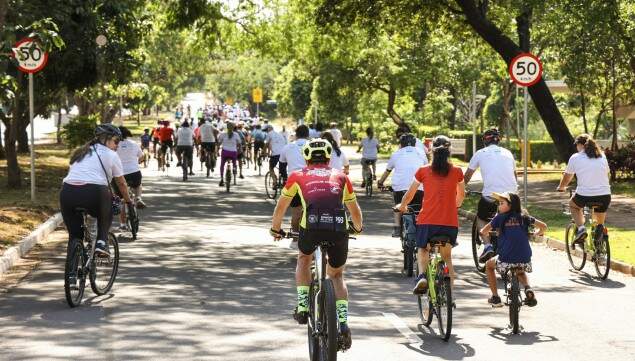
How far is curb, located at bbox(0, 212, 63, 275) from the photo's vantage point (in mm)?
14641

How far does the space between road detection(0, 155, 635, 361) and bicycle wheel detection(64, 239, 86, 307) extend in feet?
→ 0.52

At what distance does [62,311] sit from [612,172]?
24.0m

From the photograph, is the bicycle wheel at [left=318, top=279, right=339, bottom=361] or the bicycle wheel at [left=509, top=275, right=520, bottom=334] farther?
the bicycle wheel at [left=509, top=275, right=520, bottom=334]

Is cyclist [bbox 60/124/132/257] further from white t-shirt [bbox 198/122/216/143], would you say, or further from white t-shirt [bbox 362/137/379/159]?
white t-shirt [bbox 198/122/216/143]

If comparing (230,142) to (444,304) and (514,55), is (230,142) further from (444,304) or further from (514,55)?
(444,304)

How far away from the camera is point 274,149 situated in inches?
1112

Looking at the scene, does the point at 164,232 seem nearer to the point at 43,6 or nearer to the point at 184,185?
the point at 43,6

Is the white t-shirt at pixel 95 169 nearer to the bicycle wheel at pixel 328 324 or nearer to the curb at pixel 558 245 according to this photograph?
the bicycle wheel at pixel 328 324

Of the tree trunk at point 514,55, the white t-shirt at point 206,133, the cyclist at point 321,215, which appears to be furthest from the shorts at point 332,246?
the white t-shirt at point 206,133

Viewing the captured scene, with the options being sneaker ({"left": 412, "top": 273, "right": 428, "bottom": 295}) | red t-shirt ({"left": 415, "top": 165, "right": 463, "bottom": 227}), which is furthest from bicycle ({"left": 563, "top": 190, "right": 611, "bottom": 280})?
sneaker ({"left": 412, "top": 273, "right": 428, "bottom": 295})

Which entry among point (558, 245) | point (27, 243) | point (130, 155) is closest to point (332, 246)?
point (27, 243)

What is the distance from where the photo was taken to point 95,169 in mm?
11922

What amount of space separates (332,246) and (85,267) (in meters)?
4.01

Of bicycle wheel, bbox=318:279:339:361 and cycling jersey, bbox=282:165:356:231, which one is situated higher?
cycling jersey, bbox=282:165:356:231
